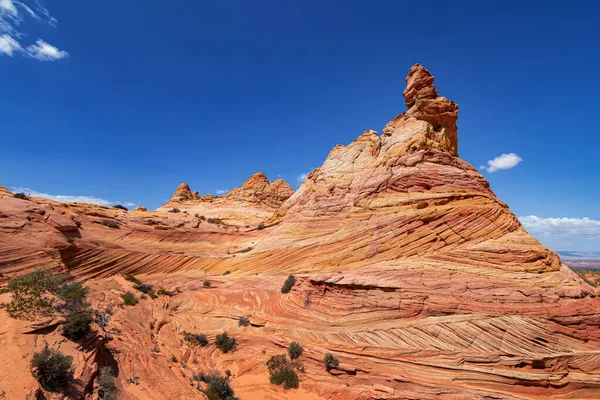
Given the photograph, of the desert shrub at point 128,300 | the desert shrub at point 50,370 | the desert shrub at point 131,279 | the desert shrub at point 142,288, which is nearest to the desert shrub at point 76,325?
the desert shrub at point 50,370

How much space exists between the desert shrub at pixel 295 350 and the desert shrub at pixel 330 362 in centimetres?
146

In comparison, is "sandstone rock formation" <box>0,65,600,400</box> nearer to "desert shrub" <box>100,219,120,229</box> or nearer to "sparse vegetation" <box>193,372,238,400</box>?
"desert shrub" <box>100,219,120,229</box>

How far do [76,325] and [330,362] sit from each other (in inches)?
416

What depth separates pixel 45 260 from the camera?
62.0ft

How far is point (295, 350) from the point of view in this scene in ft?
49.5

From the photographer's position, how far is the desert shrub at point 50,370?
6695mm

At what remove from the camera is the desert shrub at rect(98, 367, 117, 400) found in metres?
7.86

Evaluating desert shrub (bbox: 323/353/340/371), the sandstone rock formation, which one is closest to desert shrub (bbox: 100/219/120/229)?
the sandstone rock formation

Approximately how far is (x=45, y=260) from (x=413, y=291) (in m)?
23.1

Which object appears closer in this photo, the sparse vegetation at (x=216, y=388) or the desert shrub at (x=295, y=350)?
the sparse vegetation at (x=216, y=388)

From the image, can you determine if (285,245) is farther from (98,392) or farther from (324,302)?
(98,392)

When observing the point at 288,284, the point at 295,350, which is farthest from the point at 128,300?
the point at 295,350

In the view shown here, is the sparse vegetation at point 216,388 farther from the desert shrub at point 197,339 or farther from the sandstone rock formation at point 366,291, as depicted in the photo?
the desert shrub at point 197,339

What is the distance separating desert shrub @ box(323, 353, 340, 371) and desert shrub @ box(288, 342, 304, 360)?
1.46 m
